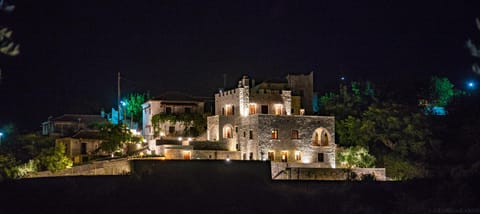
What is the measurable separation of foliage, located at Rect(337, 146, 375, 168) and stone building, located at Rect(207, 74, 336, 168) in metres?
0.70

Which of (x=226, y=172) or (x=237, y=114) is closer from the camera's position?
(x=226, y=172)

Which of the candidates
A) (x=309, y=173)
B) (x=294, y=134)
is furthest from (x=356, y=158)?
(x=309, y=173)

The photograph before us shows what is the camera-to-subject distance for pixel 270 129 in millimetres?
42188

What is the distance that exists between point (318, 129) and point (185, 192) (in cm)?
1427

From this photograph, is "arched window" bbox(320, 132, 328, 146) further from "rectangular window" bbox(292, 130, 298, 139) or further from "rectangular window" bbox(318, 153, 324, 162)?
"rectangular window" bbox(292, 130, 298, 139)

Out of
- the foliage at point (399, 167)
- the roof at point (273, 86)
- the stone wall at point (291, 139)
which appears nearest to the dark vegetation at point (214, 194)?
the stone wall at point (291, 139)

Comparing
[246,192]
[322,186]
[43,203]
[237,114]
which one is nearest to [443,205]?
[322,186]

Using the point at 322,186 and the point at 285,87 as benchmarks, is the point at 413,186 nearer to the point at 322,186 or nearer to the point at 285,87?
the point at 322,186

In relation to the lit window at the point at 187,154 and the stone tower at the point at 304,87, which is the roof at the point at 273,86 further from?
the lit window at the point at 187,154

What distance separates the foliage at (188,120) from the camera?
48.5 metres

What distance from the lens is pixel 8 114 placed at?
68.4 metres

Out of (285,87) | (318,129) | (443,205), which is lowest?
(443,205)

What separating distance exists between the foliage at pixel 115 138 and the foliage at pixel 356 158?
1377 cm

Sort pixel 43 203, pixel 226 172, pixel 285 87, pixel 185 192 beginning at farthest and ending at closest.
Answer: pixel 285 87 < pixel 226 172 < pixel 185 192 < pixel 43 203
